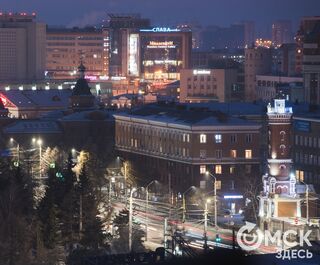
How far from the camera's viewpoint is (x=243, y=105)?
48906mm

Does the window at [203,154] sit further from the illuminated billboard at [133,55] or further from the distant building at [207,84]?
the illuminated billboard at [133,55]

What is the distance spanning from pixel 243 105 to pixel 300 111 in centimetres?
613

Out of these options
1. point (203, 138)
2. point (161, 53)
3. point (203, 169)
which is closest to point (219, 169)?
point (203, 169)

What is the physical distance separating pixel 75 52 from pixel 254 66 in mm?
29794

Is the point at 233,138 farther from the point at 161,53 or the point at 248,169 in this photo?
the point at 161,53

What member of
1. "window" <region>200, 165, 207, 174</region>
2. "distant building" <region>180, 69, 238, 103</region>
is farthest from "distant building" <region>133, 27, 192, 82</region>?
"window" <region>200, 165, 207, 174</region>

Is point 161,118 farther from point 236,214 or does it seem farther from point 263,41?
point 263,41

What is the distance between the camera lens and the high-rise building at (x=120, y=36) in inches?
3989

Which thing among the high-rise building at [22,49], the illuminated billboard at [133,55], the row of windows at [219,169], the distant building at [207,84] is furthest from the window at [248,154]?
the high-rise building at [22,49]

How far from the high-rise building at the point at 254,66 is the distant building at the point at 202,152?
3069 cm

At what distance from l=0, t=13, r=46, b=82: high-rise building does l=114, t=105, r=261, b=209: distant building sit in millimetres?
61337

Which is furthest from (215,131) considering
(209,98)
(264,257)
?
(209,98)

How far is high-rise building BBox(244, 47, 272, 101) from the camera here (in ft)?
249

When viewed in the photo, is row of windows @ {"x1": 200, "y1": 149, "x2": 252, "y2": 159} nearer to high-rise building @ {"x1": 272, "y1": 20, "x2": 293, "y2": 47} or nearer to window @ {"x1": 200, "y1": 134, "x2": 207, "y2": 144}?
window @ {"x1": 200, "y1": 134, "x2": 207, "y2": 144}
